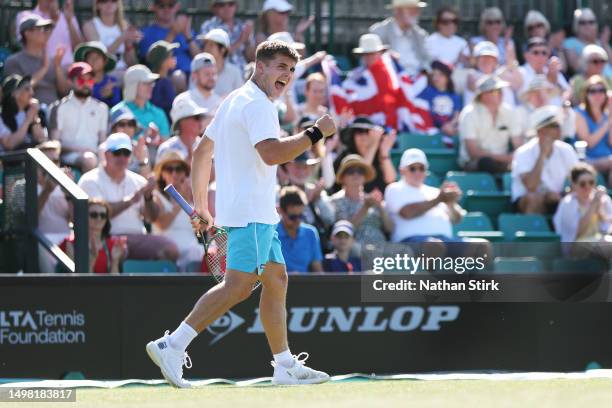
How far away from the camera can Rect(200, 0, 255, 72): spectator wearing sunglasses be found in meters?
14.7

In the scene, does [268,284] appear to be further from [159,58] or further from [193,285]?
[159,58]

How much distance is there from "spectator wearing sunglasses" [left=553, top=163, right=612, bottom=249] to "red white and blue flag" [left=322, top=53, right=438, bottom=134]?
7.38 ft

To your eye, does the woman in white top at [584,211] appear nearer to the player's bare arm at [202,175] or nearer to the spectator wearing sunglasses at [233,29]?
the spectator wearing sunglasses at [233,29]

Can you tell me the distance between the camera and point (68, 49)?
13625 millimetres

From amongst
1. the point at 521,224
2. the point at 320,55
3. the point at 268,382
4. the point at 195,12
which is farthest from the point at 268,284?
the point at 195,12

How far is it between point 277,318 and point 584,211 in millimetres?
→ 6071

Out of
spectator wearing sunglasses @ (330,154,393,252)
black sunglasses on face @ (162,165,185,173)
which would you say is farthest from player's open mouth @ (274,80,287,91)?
spectator wearing sunglasses @ (330,154,393,252)

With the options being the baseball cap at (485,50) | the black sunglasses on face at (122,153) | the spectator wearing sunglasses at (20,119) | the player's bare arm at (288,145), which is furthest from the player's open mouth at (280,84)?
the baseball cap at (485,50)

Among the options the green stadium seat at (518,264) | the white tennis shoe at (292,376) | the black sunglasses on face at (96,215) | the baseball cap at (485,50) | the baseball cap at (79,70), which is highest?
the baseball cap at (485,50)

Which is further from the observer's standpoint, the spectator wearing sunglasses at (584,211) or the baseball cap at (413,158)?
the spectator wearing sunglasses at (584,211)

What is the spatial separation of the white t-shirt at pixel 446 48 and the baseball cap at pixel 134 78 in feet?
13.0

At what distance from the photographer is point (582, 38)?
656 inches

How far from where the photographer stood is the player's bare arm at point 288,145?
6953 mm

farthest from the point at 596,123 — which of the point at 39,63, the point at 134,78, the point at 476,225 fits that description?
the point at 39,63
